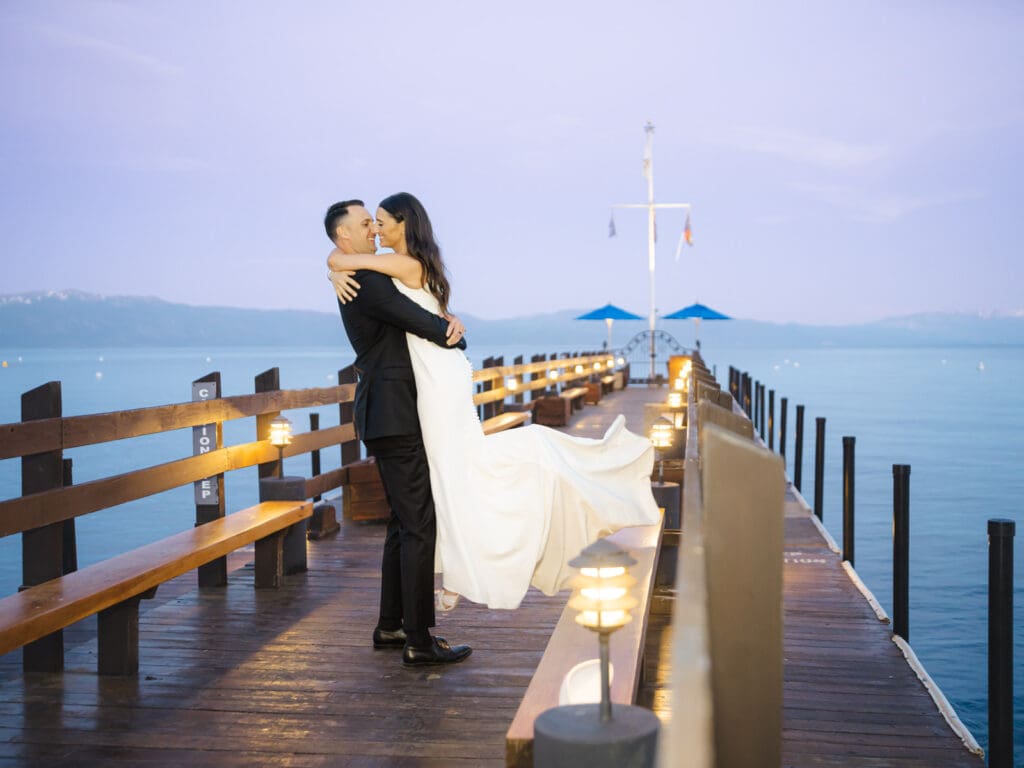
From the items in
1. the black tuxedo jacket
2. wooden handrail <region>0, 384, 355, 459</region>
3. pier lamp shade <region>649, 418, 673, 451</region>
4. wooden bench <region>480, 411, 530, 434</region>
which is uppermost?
the black tuxedo jacket

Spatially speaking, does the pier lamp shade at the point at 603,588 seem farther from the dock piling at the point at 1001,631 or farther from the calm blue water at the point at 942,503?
the calm blue water at the point at 942,503

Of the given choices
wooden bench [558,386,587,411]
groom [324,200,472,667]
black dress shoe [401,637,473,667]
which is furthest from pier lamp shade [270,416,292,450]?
wooden bench [558,386,587,411]

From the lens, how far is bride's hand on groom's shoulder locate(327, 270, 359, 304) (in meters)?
3.83

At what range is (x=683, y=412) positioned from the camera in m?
8.27

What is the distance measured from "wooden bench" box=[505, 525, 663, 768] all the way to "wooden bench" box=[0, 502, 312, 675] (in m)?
1.60

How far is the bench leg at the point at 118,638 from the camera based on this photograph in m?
3.92

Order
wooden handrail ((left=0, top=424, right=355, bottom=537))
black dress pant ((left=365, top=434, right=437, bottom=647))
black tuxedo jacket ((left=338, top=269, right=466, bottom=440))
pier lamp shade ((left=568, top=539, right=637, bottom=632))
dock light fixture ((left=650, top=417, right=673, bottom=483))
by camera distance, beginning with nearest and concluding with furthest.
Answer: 1. pier lamp shade ((left=568, top=539, right=637, bottom=632))
2. wooden handrail ((left=0, top=424, right=355, bottom=537))
3. black tuxedo jacket ((left=338, top=269, right=466, bottom=440))
4. black dress pant ((left=365, top=434, right=437, bottom=647))
5. dock light fixture ((left=650, top=417, right=673, bottom=483))

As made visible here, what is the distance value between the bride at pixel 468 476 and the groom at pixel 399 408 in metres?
0.05

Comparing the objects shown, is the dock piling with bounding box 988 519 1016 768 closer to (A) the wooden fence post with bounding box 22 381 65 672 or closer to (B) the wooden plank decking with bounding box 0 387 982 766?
(B) the wooden plank decking with bounding box 0 387 982 766

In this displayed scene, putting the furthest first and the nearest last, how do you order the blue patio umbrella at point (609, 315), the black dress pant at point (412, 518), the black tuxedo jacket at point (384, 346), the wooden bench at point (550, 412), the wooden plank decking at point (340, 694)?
the blue patio umbrella at point (609, 315) → the wooden bench at point (550, 412) → the black dress pant at point (412, 518) → the black tuxedo jacket at point (384, 346) → the wooden plank decking at point (340, 694)

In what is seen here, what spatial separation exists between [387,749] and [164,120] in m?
136

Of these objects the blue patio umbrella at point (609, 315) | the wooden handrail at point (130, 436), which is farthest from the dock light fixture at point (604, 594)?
the blue patio umbrella at point (609, 315)

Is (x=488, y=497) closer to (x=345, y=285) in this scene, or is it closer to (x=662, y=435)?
(x=345, y=285)

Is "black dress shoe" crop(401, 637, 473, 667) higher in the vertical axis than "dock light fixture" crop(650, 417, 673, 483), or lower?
lower
